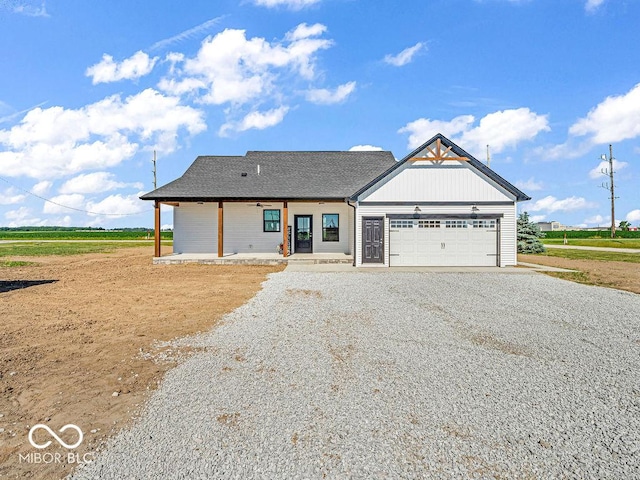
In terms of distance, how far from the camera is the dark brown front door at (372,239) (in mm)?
16016

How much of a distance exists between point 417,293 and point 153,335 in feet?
22.9

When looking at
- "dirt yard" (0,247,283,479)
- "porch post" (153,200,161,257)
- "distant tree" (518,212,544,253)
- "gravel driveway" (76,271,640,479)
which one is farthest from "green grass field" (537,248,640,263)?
"porch post" (153,200,161,257)

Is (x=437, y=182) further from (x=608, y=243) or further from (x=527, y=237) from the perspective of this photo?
(x=608, y=243)

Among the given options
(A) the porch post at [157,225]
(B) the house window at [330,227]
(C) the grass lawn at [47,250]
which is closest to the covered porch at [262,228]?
(B) the house window at [330,227]

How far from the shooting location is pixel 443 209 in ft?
52.7

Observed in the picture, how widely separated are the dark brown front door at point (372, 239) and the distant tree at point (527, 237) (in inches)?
583

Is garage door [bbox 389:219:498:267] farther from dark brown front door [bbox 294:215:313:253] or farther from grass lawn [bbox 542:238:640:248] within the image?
grass lawn [bbox 542:238:640:248]

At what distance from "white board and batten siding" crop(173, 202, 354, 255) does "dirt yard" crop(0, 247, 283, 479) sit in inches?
276

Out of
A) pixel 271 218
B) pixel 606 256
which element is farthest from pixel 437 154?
pixel 606 256

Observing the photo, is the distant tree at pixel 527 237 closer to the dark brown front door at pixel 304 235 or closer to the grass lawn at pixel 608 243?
the grass lawn at pixel 608 243

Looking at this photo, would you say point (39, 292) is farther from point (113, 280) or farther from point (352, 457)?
point (352, 457)

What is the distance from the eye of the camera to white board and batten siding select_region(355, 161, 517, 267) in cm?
1599

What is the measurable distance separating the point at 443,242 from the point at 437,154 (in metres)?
4.07

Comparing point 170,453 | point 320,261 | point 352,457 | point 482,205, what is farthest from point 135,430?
point 482,205
